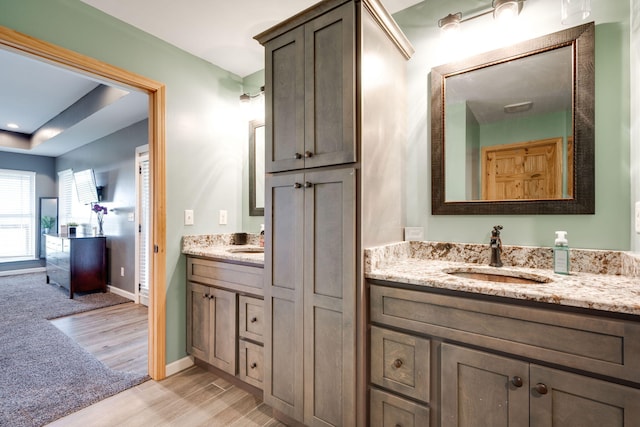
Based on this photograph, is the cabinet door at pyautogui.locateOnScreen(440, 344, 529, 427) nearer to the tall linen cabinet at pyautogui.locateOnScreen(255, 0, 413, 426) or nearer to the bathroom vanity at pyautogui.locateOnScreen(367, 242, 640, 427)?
the bathroom vanity at pyautogui.locateOnScreen(367, 242, 640, 427)

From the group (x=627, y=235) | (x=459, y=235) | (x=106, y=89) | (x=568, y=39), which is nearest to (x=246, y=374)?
(x=459, y=235)

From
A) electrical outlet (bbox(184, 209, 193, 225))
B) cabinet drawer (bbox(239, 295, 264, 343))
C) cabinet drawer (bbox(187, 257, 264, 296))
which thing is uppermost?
electrical outlet (bbox(184, 209, 193, 225))

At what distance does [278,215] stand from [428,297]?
2.89ft

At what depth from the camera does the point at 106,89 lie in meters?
3.47

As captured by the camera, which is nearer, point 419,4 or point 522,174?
point 522,174

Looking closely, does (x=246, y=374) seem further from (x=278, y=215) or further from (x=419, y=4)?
(x=419, y=4)

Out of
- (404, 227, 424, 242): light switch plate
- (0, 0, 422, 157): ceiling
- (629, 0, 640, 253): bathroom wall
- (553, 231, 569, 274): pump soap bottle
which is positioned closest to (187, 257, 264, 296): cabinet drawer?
(404, 227, 424, 242): light switch plate

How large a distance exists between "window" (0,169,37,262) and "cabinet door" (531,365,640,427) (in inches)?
335

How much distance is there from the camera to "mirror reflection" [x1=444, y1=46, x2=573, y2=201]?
1.54 m

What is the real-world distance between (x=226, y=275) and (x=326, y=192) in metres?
1.03

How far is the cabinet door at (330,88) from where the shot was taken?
4.75ft

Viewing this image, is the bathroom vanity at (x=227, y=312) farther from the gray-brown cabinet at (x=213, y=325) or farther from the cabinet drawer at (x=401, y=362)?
the cabinet drawer at (x=401, y=362)

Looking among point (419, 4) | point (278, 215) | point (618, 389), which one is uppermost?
point (419, 4)

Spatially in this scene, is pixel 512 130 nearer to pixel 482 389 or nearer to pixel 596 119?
pixel 596 119
